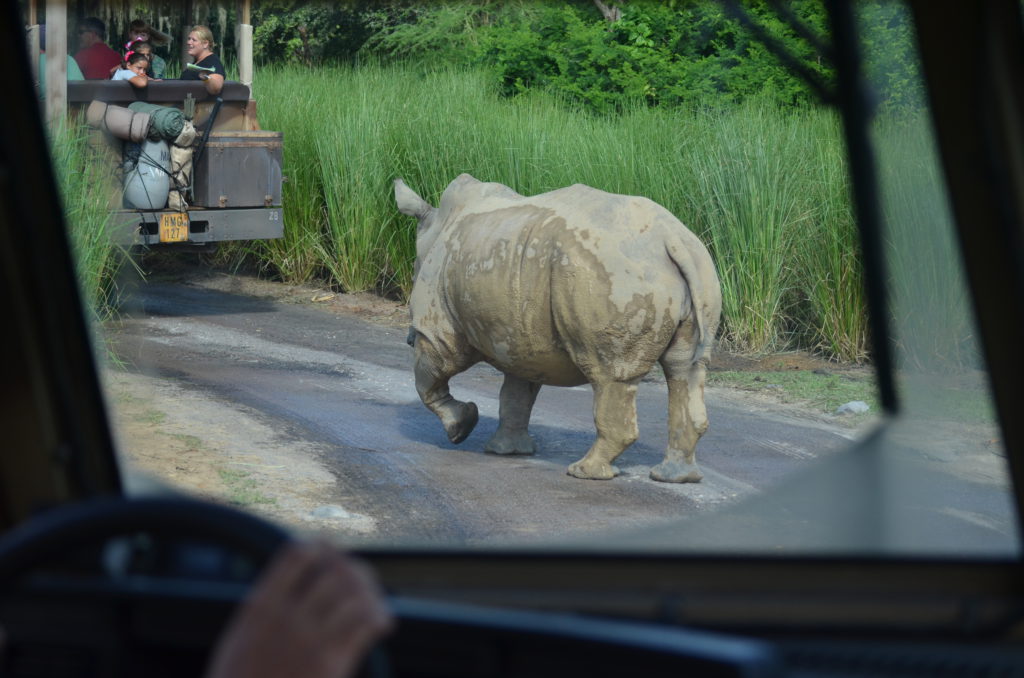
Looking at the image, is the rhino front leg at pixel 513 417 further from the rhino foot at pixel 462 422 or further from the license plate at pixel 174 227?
the license plate at pixel 174 227

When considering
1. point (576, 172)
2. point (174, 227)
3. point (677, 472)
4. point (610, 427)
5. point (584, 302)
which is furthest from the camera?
point (576, 172)

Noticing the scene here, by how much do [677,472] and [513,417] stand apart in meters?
0.94

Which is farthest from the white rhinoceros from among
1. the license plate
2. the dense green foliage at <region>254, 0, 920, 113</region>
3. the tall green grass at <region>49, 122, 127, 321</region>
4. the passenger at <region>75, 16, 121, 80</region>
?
the passenger at <region>75, 16, 121, 80</region>

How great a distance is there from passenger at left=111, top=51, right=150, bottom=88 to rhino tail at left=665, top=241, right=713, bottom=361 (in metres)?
4.57

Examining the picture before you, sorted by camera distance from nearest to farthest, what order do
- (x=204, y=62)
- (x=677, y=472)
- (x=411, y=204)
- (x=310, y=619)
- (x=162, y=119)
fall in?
(x=310, y=619) → (x=677, y=472) → (x=411, y=204) → (x=162, y=119) → (x=204, y=62)

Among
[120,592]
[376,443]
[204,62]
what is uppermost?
[204,62]

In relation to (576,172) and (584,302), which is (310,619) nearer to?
(584,302)

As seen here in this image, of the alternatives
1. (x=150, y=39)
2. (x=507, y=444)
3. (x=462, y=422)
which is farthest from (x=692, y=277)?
(x=150, y=39)

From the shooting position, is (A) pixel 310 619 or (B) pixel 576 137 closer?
(A) pixel 310 619

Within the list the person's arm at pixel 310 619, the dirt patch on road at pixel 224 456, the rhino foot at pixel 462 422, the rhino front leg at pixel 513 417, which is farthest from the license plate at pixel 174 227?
the person's arm at pixel 310 619

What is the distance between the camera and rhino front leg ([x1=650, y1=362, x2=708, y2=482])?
576 cm

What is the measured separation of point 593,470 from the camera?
19.2ft

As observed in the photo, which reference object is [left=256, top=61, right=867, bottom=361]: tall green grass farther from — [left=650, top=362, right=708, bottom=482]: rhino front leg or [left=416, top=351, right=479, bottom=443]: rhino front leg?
[left=416, top=351, right=479, bottom=443]: rhino front leg

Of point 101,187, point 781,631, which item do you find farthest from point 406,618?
point 101,187
